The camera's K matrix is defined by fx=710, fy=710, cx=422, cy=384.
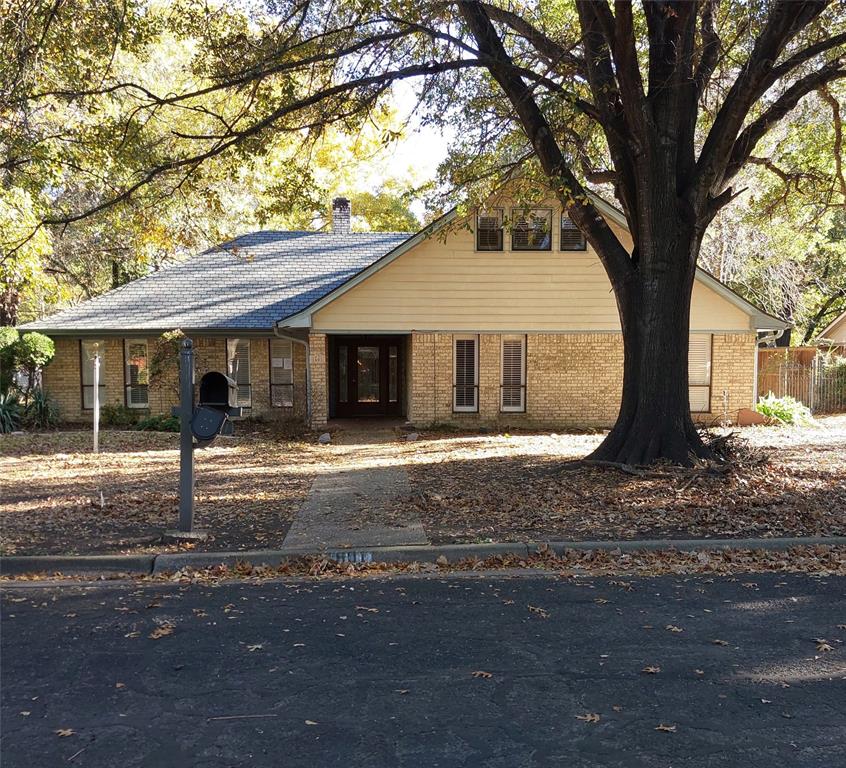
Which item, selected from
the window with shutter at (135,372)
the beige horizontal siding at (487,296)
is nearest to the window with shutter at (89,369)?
the window with shutter at (135,372)

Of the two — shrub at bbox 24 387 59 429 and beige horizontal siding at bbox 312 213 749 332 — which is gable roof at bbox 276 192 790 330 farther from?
shrub at bbox 24 387 59 429

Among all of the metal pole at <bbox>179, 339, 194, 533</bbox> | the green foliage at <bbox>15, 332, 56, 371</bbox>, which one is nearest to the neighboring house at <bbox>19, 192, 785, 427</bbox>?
the green foliage at <bbox>15, 332, 56, 371</bbox>

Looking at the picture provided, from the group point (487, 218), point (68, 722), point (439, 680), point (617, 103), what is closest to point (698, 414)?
point (487, 218)

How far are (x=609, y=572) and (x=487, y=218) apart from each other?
12408mm

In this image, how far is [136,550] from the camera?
6.66 meters

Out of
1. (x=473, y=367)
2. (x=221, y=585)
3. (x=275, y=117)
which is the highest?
(x=275, y=117)

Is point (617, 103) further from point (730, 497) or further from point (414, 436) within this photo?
point (414, 436)

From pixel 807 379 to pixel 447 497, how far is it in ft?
57.6

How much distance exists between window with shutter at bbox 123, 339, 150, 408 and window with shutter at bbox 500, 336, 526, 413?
9482 mm

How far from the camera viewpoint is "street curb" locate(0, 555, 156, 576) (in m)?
6.26

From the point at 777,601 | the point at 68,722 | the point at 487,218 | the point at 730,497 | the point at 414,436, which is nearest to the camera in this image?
the point at 68,722

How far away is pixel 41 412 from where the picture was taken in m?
17.9

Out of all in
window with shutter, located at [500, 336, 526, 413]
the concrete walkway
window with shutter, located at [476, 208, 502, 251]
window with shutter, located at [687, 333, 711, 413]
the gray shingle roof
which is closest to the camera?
the concrete walkway

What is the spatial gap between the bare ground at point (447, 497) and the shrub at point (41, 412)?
4799 millimetres
